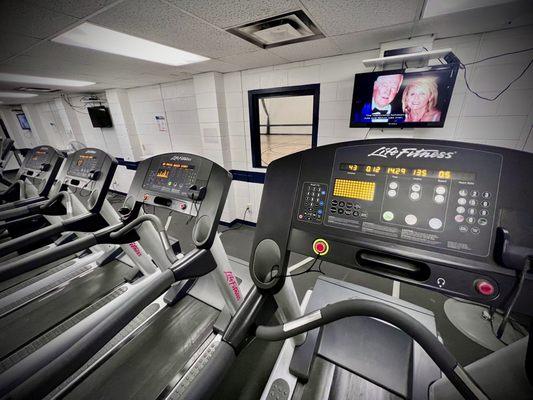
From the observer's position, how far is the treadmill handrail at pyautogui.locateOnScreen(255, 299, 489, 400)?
499 millimetres

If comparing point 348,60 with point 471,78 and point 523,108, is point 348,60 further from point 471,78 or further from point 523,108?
point 523,108

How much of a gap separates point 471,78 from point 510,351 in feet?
7.39

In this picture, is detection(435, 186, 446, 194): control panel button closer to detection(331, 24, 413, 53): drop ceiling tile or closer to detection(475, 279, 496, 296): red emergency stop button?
detection(475, 279, 496, 296): red emergency stop button

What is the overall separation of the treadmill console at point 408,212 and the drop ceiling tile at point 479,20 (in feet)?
5.07

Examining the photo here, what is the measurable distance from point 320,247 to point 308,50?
219 cm

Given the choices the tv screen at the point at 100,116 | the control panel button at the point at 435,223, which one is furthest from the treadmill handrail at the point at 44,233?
the tv screen at the point at 100,116

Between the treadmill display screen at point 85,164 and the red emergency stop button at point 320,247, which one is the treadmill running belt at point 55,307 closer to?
the treadmill display screen at point 85,164

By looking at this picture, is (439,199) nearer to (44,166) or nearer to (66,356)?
(66,356)

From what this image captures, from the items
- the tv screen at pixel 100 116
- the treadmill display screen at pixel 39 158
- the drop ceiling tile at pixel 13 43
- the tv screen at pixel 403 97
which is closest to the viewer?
the drop ceiling tile at pixel 13 43

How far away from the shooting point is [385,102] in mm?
2031

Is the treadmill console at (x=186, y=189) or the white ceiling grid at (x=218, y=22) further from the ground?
the white ceiling grid at (x=218, y=22)

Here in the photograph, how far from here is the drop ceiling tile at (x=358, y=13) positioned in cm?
127

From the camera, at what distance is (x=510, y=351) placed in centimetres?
64

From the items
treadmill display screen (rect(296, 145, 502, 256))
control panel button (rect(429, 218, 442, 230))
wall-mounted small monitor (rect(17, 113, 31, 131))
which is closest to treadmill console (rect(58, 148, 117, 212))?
treadmill display screen (rect(296, 145, 502, 256))
